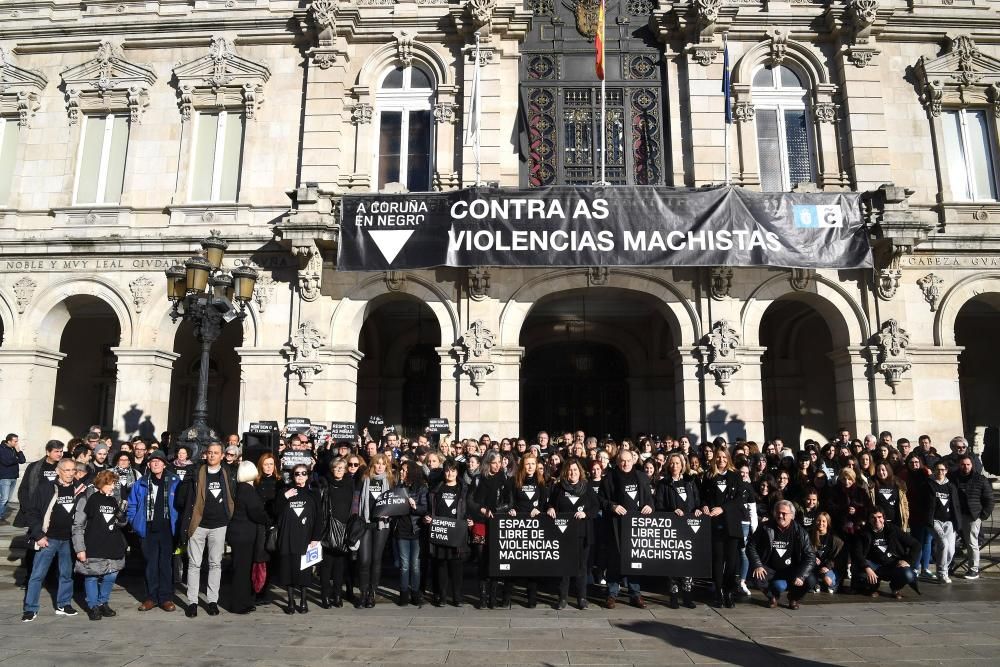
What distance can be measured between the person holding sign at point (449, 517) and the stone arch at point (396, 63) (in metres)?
11.9

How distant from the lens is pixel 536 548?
855 cm

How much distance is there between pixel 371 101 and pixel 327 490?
1181 centimetres

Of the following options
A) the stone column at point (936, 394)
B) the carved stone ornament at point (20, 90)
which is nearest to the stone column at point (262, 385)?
the carved stone ornament at point (20, 90)

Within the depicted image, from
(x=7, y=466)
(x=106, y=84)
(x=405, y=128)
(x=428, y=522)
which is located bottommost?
(x=428, y=522)

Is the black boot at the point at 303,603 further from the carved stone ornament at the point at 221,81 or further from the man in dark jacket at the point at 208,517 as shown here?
the carved stone ornament at the point at 221,81

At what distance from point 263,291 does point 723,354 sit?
10.7 meters

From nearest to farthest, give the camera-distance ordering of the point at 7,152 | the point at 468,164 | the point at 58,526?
the point at 58,526
the point at 468,164
the point at 7,152

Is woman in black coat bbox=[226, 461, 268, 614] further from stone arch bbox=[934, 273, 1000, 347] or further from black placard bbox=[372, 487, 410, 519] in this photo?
stone arch bbox=[934, 273, 1000, 347]

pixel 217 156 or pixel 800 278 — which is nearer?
pixel 800 278

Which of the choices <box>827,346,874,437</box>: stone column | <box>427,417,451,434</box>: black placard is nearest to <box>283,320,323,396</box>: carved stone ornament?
<box>427,417,451,434</box>: black placard

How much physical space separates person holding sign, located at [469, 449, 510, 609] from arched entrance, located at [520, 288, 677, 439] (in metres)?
11.4

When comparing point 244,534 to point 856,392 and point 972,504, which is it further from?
point 856,392

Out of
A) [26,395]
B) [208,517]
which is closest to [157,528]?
[208,517]

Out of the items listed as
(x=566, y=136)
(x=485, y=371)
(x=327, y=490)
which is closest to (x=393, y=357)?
(x=485, y=371)
